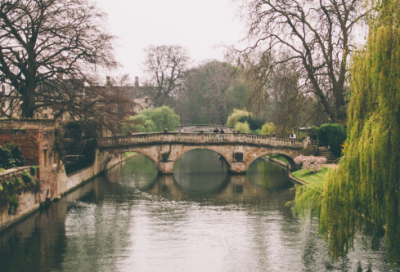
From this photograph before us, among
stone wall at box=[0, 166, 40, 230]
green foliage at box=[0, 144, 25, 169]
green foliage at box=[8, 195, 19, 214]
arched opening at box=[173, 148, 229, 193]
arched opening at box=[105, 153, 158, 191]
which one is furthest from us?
arched opening at box=[105, 153, 158, 191]

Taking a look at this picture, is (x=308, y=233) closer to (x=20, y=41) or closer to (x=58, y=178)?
(x=58, y=178)

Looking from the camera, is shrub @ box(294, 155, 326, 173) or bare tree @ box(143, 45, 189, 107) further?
bare tree @ box(143, 45, 189, 107)

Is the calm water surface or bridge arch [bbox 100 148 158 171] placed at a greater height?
bridge arch [bbox 100 148 158 171]

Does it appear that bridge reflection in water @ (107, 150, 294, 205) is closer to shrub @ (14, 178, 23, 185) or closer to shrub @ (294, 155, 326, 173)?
shrub @ (294, 155, 326, 173)

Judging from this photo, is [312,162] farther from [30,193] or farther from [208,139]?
[30,193]

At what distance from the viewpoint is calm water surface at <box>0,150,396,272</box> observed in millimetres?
13586

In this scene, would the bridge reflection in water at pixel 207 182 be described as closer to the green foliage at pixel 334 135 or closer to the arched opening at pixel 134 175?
the arched opening at pixel 134 175

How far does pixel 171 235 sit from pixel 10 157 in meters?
8.09

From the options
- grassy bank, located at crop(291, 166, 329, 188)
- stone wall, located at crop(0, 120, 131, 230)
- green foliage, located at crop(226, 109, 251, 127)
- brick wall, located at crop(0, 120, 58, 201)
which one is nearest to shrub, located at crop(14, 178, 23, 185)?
stone wall, located at crop(0, 120, 131, 230)

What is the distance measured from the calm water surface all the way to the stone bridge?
4.84m

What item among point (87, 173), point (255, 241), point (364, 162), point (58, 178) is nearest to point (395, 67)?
point (364, 162)

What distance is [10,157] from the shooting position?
63.4 feet

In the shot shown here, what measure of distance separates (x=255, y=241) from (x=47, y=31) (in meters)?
16.8

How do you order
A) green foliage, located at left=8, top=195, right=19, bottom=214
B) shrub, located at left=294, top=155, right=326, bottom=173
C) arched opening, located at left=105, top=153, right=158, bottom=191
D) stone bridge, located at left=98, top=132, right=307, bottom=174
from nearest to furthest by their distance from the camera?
1. green foliage, located at left=8, top=195, right=19, bottom=214
2. shrub, located at left=294, top=155, right=326, bottom=173
3. arched opening, located at left=105, top=153, right=158, bottom=191
4. stone bridge, located at left=98, top=132, right=307, bottom=174
